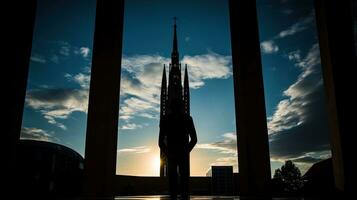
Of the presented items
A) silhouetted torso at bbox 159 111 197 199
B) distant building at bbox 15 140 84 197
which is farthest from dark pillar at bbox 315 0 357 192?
distant building at bbox 15 140 84 197

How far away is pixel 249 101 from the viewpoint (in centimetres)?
570

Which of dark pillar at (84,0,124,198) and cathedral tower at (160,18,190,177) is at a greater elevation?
cathedral tower at (160,18,190,177)

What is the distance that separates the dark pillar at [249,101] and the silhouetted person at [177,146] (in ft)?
5.74

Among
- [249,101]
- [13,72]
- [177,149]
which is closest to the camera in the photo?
[177,149]

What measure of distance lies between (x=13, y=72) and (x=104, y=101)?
1.72m

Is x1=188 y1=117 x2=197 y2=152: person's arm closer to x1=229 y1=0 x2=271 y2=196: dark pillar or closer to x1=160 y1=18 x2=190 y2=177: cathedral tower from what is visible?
x1=229 y1=0 x2=271 y2=196: dark pillar

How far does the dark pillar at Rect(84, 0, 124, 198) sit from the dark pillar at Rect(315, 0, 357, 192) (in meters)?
4.32

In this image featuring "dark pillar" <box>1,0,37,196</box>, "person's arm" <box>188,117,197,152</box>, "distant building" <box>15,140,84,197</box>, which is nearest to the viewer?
"dark pillar" <box>1,0,37,196</box>

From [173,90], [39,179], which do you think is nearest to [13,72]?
[39,179]

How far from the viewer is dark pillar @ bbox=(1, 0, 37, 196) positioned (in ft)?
13.8

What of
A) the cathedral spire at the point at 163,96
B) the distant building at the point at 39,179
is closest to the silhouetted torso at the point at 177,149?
the distant building at the point at 39,179

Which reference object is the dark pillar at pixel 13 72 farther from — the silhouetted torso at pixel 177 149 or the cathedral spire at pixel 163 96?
the cathedral spire at pixel 163 96

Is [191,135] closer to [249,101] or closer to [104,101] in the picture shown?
[249,101]

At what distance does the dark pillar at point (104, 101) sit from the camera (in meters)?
5.19
